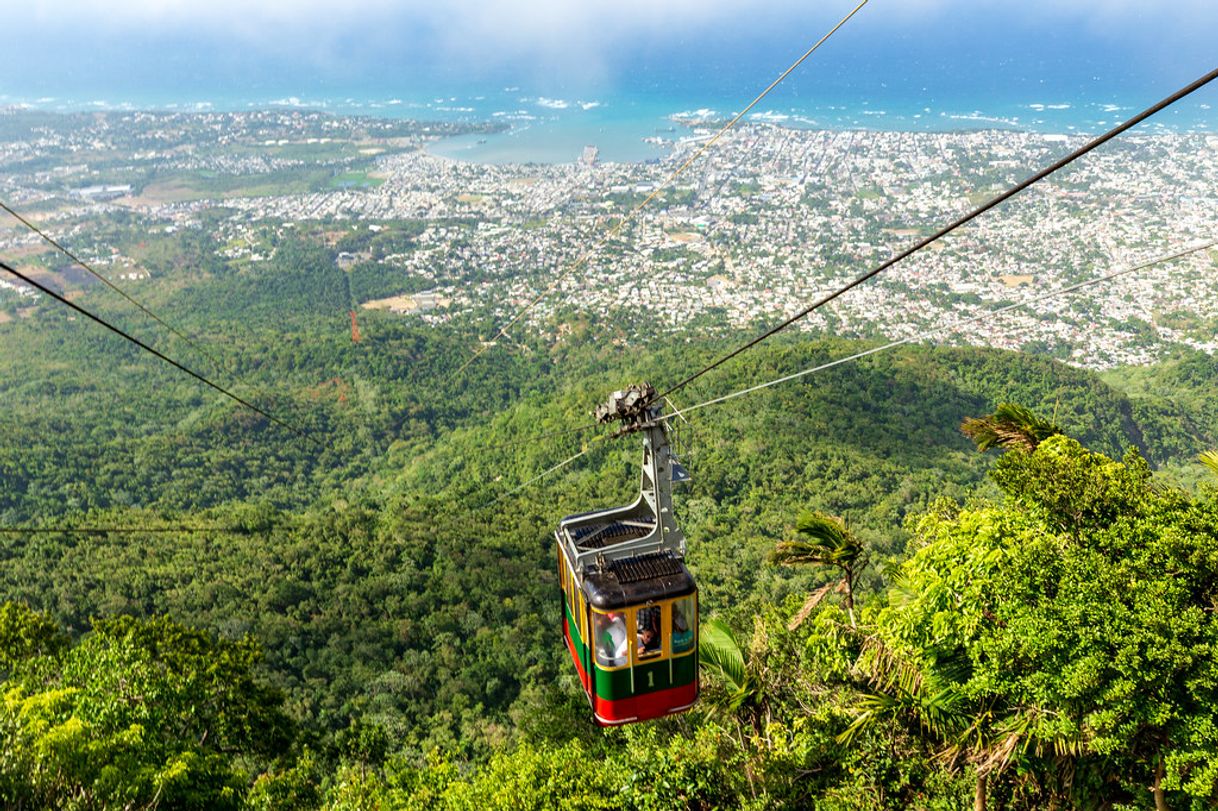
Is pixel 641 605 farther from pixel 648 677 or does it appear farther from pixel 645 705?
pixel 645 705

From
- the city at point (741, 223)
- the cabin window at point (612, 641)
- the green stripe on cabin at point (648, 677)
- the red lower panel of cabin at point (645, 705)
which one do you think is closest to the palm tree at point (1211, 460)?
the green stripe on cabin at point (648, 677)

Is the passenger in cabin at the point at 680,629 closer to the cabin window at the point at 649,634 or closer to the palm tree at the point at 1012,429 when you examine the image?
the cabin window at the point at 649,634

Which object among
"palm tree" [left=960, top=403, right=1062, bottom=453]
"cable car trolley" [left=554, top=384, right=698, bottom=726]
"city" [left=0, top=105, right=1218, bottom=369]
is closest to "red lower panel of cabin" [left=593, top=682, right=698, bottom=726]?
"cable car trolley" [left=554, top=384, right=698, bottom=726]

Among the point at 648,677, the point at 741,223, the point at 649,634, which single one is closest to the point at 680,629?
the point at 649,634

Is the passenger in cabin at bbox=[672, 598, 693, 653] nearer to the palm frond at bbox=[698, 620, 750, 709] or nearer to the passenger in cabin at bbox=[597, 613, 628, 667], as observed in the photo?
the passenger in cabin at bbox=[597, 613, 628, 667]

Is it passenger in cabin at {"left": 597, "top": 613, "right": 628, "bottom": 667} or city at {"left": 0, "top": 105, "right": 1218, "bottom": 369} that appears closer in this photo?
passenger in cabin at {"left": 597, "top": 613, "right": 628, "bottom": 667}

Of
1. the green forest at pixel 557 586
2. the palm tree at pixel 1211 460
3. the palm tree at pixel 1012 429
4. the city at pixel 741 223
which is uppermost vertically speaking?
the city at pixel 741 223

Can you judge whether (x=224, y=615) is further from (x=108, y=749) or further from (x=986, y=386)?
(x=986, y=386)
